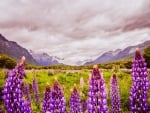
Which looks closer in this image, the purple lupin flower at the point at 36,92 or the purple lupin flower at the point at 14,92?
the purple lupin flower at the point at 14,92

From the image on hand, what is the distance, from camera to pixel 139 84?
7.17m

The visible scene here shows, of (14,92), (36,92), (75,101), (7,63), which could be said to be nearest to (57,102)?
(14,92)

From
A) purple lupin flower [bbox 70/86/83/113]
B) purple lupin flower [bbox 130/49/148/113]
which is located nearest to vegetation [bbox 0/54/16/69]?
purple lupin flower [bbox 70/86/83/113]

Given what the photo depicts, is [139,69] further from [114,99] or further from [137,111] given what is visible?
[114,99]

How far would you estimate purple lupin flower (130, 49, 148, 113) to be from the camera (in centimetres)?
709

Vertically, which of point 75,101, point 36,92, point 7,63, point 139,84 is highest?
point 7,63

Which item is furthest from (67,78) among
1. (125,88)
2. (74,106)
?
(74,106)

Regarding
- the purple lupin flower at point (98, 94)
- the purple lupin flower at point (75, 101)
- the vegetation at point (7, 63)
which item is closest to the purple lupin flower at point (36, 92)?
the purple lupin flower at point (75, 101)

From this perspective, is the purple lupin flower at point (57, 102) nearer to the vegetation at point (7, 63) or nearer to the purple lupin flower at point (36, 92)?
the purple lupin flower at point (36, 92)

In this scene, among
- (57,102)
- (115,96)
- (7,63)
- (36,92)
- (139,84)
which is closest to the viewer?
(57,102)

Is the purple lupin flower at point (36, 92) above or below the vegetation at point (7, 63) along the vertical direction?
below

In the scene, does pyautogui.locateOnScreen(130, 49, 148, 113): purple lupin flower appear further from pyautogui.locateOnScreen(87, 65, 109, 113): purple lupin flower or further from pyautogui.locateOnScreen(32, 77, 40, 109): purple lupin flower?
pyautogui.locateOnScreen(32, 77, 40, 109): purple lupin flower

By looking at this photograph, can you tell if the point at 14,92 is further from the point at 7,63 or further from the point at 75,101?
the point at 7,63

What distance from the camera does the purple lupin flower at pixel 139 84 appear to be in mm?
7094
